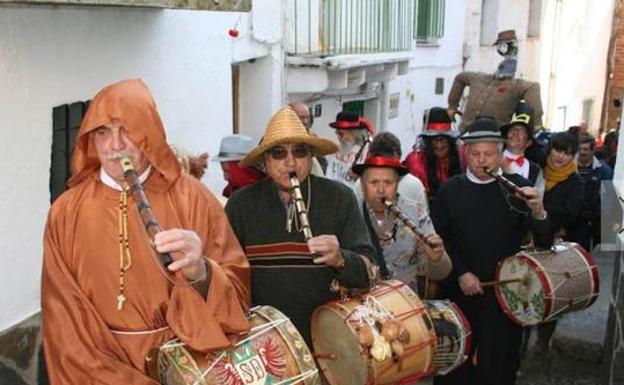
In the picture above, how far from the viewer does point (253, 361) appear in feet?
9.04

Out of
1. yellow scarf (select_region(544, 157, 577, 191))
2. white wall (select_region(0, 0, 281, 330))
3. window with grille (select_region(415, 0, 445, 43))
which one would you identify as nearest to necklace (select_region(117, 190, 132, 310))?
white wall (select_region(0, 0, 281, 330))

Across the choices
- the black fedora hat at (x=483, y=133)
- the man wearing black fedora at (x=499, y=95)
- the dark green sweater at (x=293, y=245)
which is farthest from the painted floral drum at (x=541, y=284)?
the man wearing black fedora at (x=499, y=95)

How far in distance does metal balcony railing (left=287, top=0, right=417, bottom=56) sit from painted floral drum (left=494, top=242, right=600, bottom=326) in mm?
4679

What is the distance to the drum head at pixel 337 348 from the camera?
10.6 feet

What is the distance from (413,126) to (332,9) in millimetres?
5053

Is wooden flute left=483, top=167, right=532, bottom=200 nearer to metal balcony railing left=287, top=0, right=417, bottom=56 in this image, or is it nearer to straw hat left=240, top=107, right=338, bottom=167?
straw hat left=240, top=107, right=338, bottom=167

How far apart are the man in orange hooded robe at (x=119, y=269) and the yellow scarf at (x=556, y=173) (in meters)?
3.63

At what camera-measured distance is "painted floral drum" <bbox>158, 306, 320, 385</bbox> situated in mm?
2684

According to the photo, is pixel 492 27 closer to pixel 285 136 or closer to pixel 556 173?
pixel 556 173

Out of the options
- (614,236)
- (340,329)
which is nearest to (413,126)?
(614,236)

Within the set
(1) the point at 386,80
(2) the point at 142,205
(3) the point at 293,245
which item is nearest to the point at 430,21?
(1) the point at 386,80

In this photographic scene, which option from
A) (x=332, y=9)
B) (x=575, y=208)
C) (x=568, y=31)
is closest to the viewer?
(x=575, y=208)

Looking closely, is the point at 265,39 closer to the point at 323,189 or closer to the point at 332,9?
the point at 332,9

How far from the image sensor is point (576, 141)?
5.92 m
